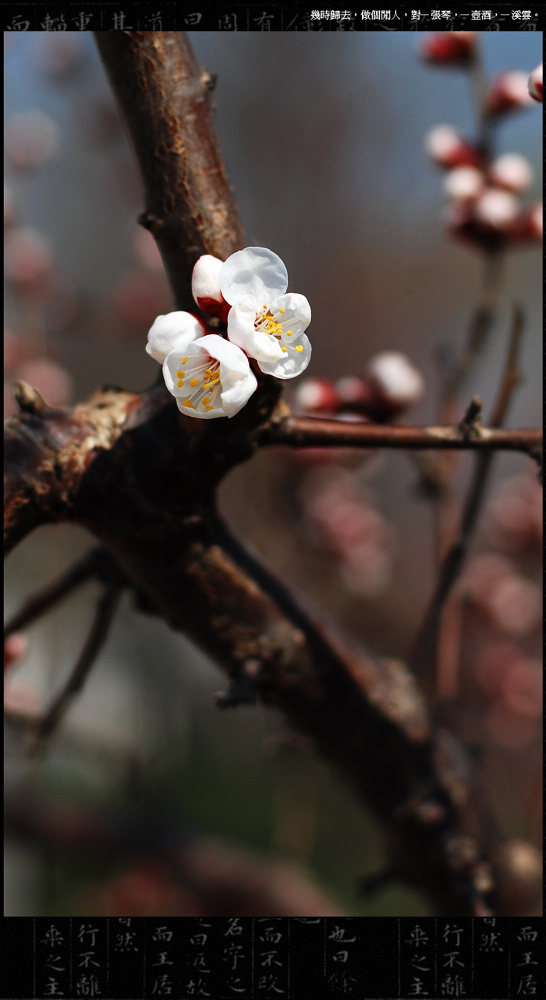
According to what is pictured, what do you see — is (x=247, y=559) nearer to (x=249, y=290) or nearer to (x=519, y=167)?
(x=249, y=290)

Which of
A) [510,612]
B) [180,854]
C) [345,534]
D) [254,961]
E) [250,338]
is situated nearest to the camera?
[250,338]

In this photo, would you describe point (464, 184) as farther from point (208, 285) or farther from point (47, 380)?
point (47, 380)

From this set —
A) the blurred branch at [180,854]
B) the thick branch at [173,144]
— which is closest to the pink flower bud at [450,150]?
the thick branch at [173,144]

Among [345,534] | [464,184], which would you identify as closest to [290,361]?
[464,184]

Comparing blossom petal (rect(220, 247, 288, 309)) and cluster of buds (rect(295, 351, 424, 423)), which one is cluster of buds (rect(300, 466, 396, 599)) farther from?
blossom petal (rect(220, 247, 288, 309))

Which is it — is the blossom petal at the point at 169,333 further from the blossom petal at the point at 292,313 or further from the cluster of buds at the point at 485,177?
the cluster of buds at the point at 485,177
